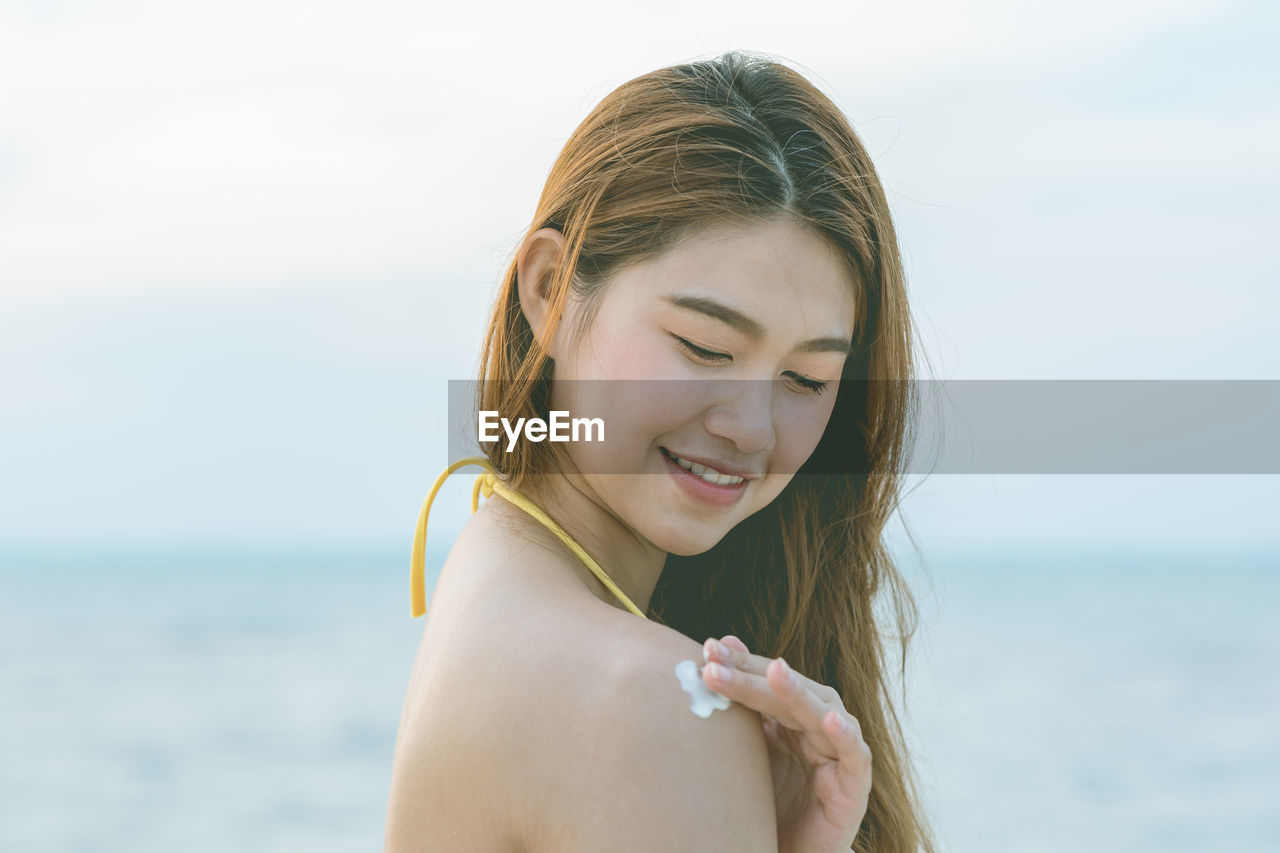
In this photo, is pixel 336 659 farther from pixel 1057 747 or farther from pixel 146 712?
pixel 1057 747

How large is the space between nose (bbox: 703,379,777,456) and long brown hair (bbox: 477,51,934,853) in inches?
8.9

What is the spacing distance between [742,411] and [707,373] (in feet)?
0.29

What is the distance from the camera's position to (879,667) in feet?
8.05

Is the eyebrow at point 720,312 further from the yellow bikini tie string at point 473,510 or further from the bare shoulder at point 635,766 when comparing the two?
the bare shoulder at point 635,766

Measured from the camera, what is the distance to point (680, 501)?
6.07ft

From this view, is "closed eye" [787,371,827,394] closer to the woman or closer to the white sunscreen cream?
the woman

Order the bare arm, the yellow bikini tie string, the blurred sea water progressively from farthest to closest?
the blurred sea water < the yellow bikini tie string < the bare arm

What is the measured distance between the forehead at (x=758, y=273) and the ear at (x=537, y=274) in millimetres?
233

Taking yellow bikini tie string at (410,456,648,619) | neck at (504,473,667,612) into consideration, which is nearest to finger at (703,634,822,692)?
yellow bikini tie string at (410,456,648,619)

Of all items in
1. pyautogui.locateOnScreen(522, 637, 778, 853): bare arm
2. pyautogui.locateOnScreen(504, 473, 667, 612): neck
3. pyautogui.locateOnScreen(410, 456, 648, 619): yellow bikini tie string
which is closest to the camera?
pyautogui.locateOnScreen(522, 637, 778, 853): bare arm

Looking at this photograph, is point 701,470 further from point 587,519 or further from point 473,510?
point 473,510

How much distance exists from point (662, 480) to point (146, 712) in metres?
16.5

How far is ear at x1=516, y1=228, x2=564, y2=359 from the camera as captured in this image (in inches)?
76.4

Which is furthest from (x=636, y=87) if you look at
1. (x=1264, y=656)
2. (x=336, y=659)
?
(x=1264, y=656)
